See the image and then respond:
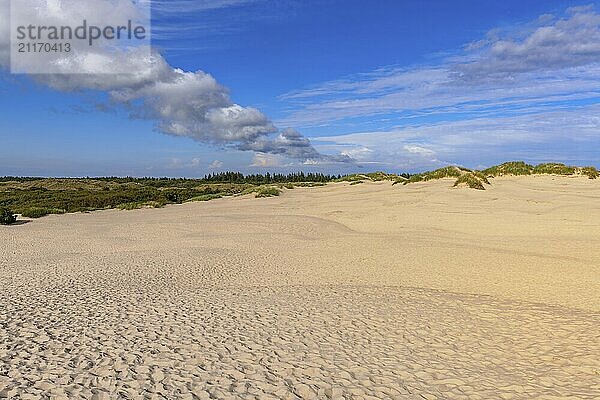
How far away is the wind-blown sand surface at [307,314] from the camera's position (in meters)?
4.89

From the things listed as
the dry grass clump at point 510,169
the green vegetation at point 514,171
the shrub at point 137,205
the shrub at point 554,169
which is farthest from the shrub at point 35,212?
the shrub at point 554,169

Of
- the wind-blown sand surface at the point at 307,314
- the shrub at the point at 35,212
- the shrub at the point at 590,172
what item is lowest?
the wind-blown sand surface at the point at 307,314

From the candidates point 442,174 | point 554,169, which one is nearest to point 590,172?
point 554,169

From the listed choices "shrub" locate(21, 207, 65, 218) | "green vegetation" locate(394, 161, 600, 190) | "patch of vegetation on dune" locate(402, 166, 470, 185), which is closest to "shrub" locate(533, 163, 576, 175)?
"green vegetation" locate(394, 161, 600, 190)

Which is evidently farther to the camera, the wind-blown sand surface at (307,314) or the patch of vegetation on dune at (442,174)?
the patch of vegetation on dune at (442,174)

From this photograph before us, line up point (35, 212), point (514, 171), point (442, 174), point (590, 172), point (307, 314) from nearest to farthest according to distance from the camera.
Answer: point (307, 314), point (35, 212), point (590, 172), point (442, 174), point (514, 171)

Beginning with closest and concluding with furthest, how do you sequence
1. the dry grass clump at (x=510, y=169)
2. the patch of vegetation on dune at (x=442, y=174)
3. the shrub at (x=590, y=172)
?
the shrub at (x=590, y=172) → the patch of vegetation on dune at (x=442, y=174) → the dry grass clump at (x=510, y=169)

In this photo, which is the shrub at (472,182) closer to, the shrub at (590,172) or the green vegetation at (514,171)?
the green vegetation at (514,171)

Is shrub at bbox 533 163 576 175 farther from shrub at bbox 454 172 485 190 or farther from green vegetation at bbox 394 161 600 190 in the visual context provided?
shrub at bbox 454 172 485 190

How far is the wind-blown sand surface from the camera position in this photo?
4.89m

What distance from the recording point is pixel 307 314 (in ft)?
23.7

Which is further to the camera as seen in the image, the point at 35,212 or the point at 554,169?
the point at 554,169

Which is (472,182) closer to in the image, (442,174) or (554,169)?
(442,174)

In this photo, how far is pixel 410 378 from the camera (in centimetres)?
509
